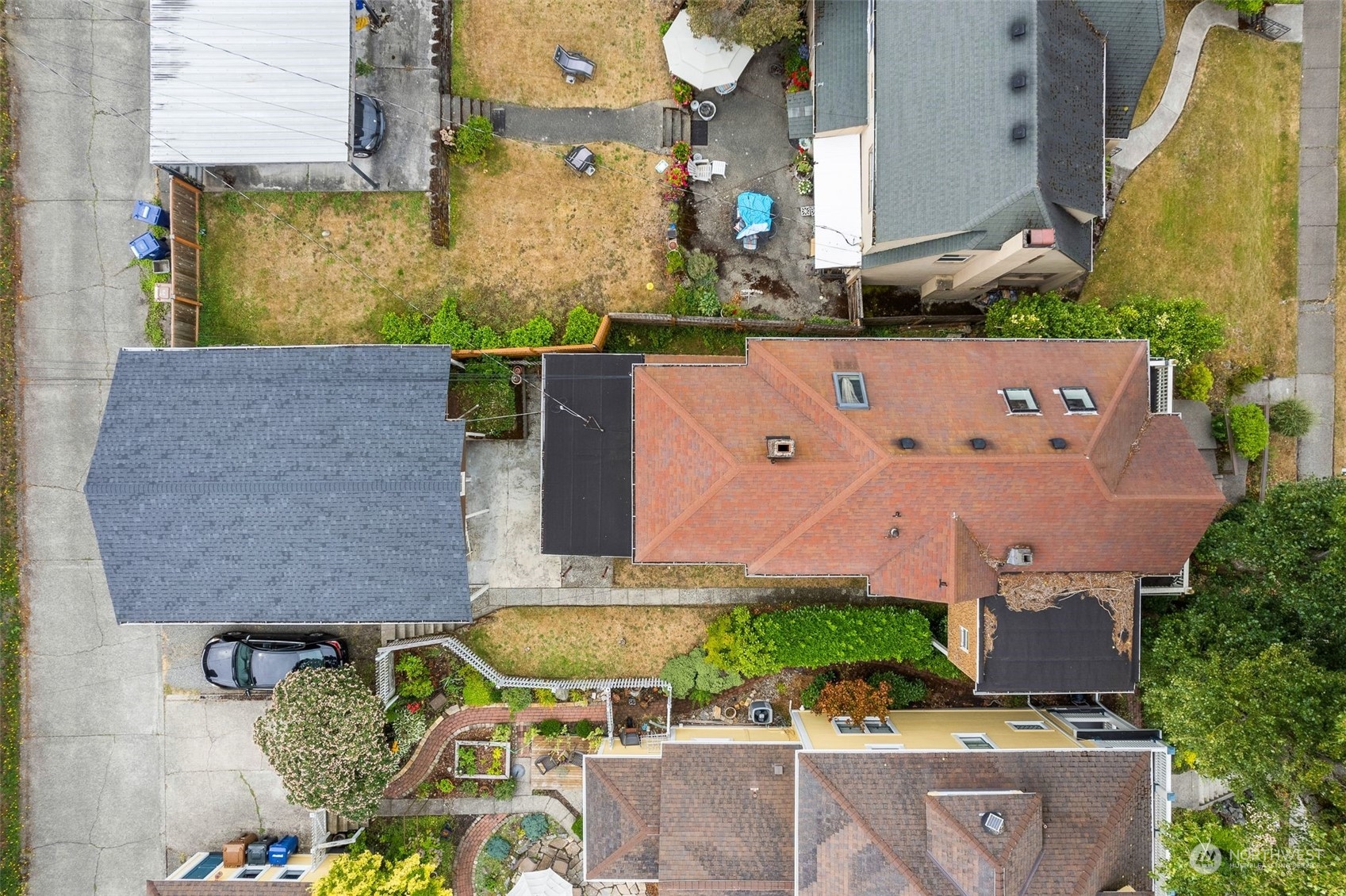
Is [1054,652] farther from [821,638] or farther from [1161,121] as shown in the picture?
[1161,121]

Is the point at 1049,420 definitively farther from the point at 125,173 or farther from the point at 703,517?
the point at 125,173

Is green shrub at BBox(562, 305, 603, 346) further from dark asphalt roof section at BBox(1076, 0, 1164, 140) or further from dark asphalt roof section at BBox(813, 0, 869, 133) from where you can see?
dark asphalt roof section at BBox(1076, 0, 1164, 140)

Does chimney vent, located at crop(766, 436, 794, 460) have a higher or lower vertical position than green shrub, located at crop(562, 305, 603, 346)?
lower

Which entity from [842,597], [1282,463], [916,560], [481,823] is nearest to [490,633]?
[481,823]

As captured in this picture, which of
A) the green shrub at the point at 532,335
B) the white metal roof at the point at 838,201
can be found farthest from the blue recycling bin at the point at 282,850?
the white metal roof at the point at 838,201

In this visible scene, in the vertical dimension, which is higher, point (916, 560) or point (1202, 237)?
point (1202, 237)

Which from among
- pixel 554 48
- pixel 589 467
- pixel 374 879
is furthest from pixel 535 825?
pixel 554 48

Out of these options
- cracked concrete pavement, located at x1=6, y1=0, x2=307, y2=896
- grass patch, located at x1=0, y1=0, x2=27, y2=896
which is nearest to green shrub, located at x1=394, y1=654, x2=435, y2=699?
cracked concrete pavement, located at x1=6, y1=0, x2=307, y2=896
